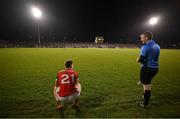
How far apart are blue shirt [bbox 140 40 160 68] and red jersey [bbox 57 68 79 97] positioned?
207 cm

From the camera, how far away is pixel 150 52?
4.30 meters

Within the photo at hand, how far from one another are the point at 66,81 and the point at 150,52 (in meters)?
2.49

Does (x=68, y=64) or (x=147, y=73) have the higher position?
(x=68, y=64)

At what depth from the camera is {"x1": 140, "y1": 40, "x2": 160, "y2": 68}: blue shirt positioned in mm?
4281

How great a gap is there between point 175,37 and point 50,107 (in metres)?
79.7

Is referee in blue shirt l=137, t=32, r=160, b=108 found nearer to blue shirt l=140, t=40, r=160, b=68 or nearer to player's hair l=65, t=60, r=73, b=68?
blue shirt l=140, t=40, r=160, b=68

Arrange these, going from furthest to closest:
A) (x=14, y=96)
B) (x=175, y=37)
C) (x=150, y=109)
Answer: (x=175, y=37) → (x=14, y=96) → (x=150, y=109)

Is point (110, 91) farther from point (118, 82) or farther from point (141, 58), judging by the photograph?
point (141, 58)

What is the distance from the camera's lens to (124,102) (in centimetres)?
527

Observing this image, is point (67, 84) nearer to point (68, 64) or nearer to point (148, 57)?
point (68, 64)

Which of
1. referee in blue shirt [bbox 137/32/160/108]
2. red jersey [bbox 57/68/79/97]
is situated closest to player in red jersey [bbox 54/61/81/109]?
red jersey [bbox 57/68/79/97]

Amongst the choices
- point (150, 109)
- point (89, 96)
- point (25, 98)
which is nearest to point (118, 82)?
point (89, 96)

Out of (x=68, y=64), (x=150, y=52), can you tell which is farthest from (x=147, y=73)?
(x=68, y=64)

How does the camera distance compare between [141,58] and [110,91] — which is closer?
[141,58]
